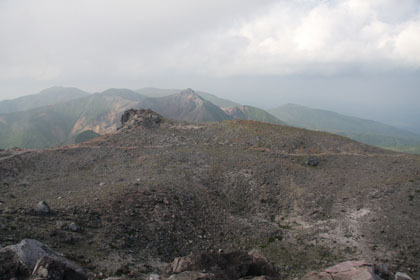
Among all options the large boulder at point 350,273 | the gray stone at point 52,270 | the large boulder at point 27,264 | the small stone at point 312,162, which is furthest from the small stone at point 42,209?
the small stone at point 312,162

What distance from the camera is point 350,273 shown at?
51.9 feet

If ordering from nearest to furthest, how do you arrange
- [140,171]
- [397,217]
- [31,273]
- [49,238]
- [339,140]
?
[31,273]
[49,238]
[397,217]
[140,171]
[339,140]

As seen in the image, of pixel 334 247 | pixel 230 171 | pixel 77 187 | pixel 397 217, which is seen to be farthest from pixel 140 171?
pixel 397 217

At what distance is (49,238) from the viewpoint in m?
19.9

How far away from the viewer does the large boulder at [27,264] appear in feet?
41.7

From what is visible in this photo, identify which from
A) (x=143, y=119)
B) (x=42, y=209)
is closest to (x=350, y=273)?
(x=42, y=209)

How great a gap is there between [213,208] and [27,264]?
21995mm

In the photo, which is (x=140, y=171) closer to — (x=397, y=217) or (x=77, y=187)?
(x=77, y=187)

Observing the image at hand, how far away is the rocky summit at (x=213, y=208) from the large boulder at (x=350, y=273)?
114mm

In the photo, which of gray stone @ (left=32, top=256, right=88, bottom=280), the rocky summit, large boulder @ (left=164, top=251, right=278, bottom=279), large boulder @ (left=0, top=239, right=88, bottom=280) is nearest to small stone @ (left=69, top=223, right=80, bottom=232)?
the rocky summit

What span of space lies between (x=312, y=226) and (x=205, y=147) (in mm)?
27320

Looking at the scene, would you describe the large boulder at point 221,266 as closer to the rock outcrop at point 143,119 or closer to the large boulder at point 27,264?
the large boulder at point 27,264

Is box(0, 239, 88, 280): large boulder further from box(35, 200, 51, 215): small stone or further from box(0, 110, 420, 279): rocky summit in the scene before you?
box(35, 200, 51, 215): small stone

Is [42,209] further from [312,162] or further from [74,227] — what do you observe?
[312,162]
